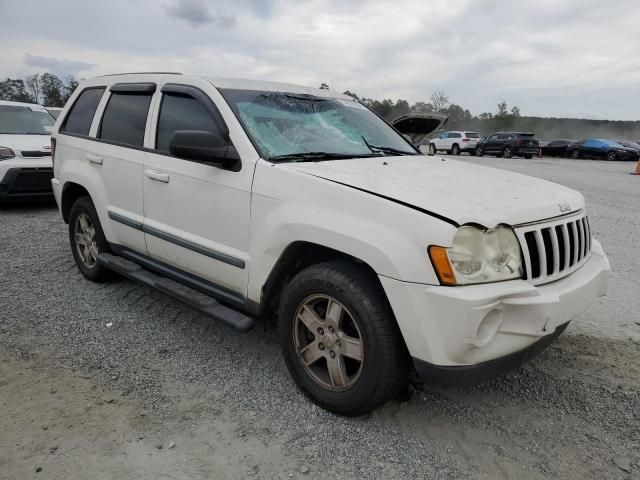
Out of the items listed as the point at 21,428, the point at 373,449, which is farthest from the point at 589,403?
the point at 21,428

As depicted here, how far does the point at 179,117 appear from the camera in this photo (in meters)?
3.56

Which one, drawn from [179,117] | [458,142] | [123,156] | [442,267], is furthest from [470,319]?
[458,142]

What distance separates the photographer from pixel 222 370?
3.21 m

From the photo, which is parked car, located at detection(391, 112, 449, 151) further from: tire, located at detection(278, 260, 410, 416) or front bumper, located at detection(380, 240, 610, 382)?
front bumper, located at detection(380, 240, 610, 382)

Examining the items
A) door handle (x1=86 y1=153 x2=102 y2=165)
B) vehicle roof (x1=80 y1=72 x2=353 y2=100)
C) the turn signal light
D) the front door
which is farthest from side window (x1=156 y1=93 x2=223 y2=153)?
the turn signal light

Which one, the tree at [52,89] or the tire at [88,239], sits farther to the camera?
the tree at [52,89]

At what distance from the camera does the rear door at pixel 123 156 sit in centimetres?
380

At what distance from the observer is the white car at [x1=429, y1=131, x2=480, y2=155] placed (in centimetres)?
3016

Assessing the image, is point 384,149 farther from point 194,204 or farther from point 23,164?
point 23,164

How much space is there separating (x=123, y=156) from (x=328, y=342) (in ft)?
7.75

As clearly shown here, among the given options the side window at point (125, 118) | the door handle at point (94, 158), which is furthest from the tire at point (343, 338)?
the door handle at point (94, 158)

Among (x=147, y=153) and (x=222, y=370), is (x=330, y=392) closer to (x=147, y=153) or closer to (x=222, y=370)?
(x=222, y=370)

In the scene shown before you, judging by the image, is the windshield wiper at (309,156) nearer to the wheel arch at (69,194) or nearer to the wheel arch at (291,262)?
the wheel arch at (291,262)

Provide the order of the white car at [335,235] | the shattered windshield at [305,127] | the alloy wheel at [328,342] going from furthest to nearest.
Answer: the shattered windshield at [305,127] → the alloy wheel at [328,342] → the white car at [335,235]
